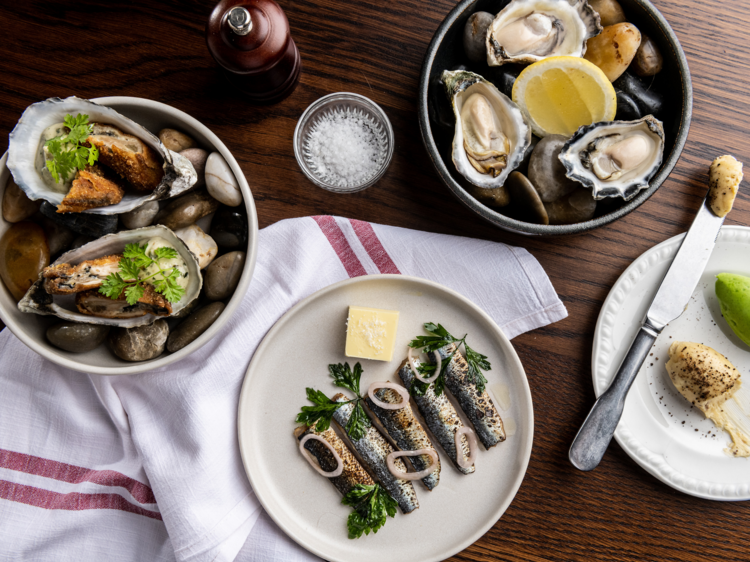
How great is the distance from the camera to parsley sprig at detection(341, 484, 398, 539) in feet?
4.25

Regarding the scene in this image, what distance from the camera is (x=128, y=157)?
3.51 ft

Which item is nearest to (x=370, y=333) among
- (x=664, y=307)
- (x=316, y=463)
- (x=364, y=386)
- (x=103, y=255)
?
(x=364, y=386)

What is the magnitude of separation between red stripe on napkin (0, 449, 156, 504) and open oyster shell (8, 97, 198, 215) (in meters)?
0.70

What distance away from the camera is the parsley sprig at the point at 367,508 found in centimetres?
130

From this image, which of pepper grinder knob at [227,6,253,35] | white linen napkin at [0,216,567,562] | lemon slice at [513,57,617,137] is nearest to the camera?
pepper grinder knob at [227,6,253,35]

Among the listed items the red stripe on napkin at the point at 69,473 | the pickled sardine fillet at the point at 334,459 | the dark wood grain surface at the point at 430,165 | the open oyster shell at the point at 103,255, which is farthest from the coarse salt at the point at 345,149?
the red stripe on napkin at the point at 69,473

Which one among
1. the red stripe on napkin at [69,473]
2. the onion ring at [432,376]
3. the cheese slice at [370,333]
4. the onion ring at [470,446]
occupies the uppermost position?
the cheese slice at [370,333]

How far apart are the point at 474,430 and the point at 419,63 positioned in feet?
3.29

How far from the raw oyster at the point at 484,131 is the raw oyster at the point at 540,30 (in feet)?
0.27

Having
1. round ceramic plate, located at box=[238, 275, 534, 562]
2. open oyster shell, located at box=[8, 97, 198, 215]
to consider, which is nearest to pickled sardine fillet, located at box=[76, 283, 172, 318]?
open oyster shell, located at box=[8, 97, 198, 215]

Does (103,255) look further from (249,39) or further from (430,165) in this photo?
(430,165)

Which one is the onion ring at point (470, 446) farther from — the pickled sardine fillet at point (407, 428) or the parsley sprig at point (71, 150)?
the parsley sprig at point (71, 150)

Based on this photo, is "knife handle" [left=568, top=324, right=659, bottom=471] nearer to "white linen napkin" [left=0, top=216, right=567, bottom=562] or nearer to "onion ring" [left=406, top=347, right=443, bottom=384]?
"white linen napkin" [left=0, top=216, right=567, bottom=562]

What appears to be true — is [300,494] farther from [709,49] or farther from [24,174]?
[709,49]
